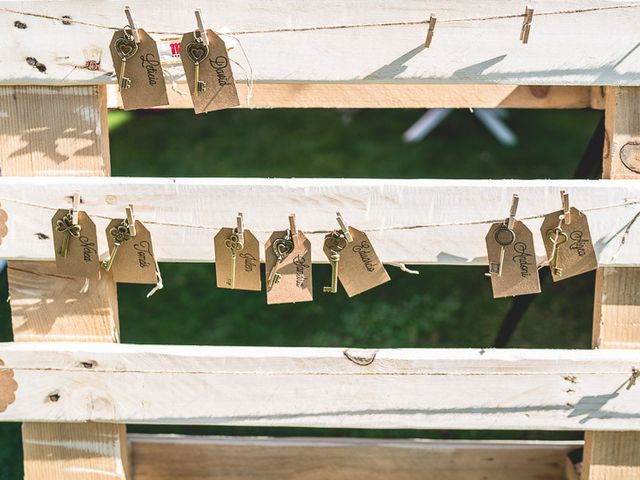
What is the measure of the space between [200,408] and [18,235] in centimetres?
45

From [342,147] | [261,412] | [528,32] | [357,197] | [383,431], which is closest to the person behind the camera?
[528,32]

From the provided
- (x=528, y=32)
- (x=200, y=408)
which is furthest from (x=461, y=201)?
(x=200, y=408)

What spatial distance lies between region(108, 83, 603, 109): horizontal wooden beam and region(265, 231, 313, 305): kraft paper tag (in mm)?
328

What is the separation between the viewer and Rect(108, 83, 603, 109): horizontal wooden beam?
4.90 feet

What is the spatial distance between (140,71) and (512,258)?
2.19 feet

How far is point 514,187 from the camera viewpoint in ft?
4.30

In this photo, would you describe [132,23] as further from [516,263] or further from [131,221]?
[516,263]

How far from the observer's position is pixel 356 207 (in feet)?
4.36

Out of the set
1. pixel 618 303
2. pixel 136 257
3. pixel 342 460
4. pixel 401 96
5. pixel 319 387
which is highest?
pixel 401 96

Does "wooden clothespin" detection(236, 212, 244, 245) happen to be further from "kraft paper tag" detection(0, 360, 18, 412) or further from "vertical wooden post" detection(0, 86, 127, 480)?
"kraft paper tag" detection(0, 360, 18, 412)

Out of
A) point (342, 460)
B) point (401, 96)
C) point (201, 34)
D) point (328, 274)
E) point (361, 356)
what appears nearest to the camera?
point (201, 34)

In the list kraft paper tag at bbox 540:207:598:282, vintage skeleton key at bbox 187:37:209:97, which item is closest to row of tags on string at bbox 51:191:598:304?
kraft paper tag at bbox 540:207:598:282

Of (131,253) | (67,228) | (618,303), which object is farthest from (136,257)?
(618,303)

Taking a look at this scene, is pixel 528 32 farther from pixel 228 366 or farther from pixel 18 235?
pixel 18 235
